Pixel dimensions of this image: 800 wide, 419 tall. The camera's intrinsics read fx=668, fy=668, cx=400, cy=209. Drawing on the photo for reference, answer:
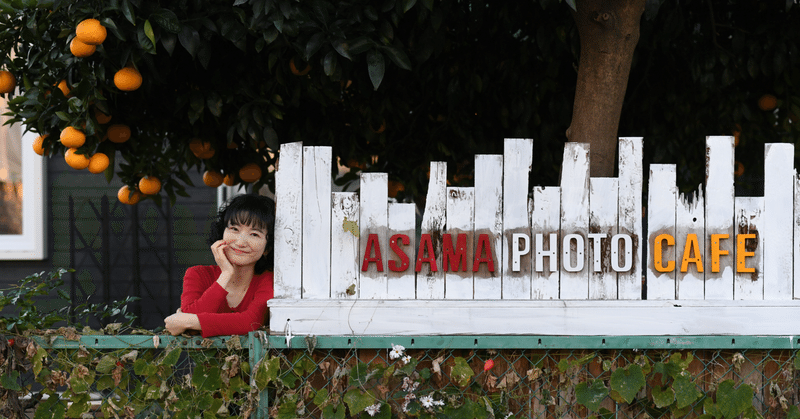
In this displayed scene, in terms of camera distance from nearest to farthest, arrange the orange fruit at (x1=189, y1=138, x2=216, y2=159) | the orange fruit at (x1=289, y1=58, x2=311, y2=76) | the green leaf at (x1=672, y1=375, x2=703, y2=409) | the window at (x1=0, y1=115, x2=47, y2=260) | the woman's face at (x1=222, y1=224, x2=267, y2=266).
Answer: the green leaf at (x1=672, y1=375, x2=703, y2=409)
the woman's face at (x1=222, y1=224, x2=267, y2=266)
the orange fruit at (x1=289, y1=58, x2=311, y2=76)
the orange fruit at (x1=189, y1=138, x2=216, y2=159)
the window at (x1=0, y1=115, x2=47, y2=260)

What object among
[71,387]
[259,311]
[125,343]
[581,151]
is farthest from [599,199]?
[71,387]

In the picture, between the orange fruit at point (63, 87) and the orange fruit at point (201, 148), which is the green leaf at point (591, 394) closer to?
the orange fruit at point (201, 148)

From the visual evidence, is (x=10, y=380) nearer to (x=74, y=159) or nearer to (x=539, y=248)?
(x=74, y=159)

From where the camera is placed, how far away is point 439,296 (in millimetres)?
2209

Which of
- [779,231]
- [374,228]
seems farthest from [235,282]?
[779,231]

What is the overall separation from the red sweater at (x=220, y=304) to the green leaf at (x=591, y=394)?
3.57 ft

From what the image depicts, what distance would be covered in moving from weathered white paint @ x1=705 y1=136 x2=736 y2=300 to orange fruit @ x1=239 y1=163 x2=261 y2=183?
214 centimetres

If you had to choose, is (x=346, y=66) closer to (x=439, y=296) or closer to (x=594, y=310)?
(x=439, y=296)

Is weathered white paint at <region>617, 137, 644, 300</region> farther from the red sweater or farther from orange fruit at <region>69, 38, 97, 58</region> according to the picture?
orange fruit at <region>69, 38, 97, 58</region>

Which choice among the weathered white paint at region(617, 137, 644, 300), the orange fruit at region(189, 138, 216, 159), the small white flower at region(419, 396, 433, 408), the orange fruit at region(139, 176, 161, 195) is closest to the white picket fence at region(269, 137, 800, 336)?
the weathered white paint at region(617, 137, 644, 300)

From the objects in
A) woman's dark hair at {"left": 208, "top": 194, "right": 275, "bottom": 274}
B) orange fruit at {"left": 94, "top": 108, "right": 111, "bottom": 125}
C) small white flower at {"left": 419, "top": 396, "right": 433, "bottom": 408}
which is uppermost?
orange fruit at {"left": 94, "top": 108, "right": 111, "bottom": 125}

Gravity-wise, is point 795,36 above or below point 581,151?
above

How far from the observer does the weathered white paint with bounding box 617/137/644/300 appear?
7.16 ft

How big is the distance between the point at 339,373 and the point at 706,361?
3.93 ft
